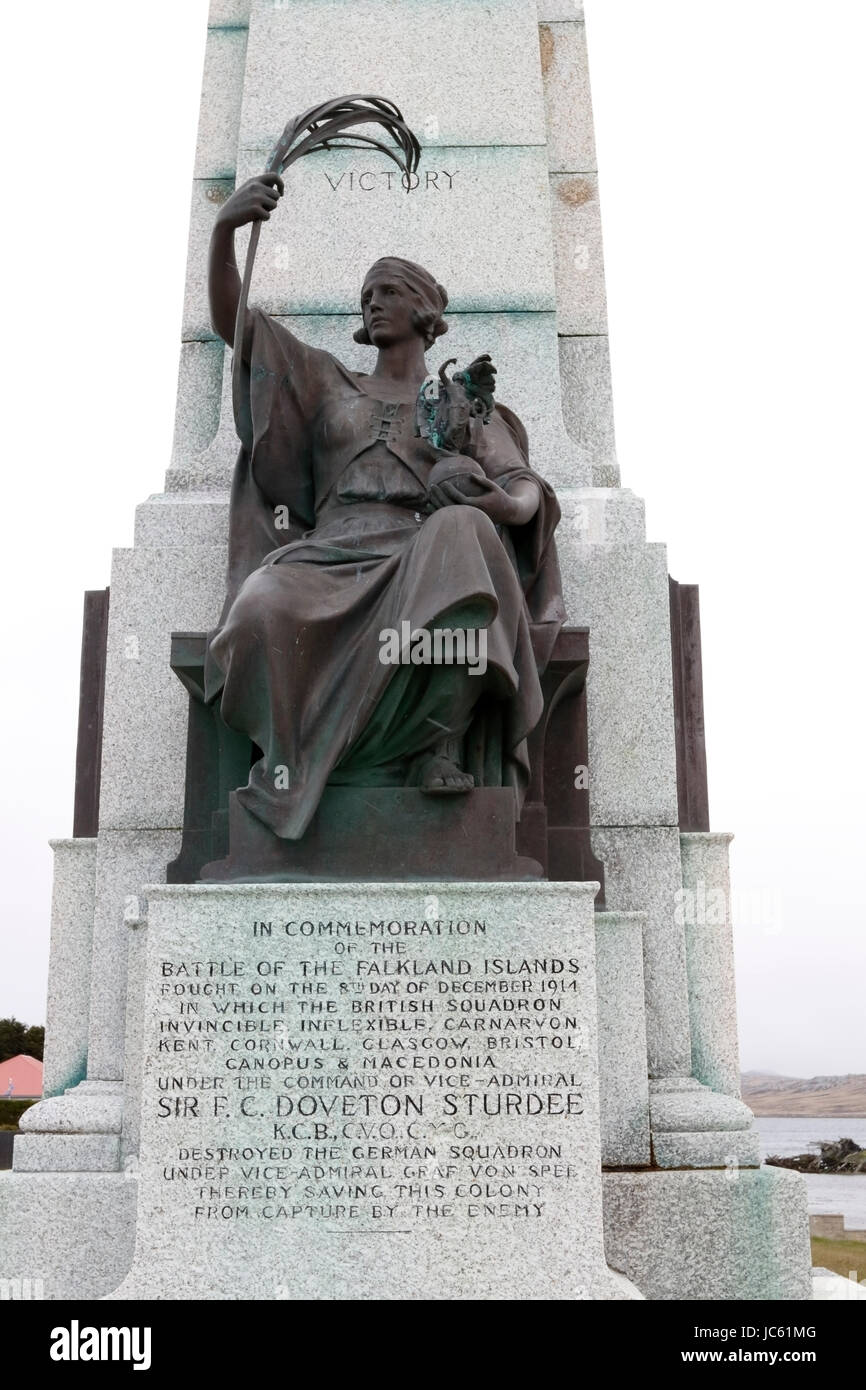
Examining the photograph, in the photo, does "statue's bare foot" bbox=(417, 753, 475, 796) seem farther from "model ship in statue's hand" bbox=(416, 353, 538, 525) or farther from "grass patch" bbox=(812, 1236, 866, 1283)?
"grass patch" bbox=(812, 1236, 866, 1283)

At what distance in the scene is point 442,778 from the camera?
6.57 metres

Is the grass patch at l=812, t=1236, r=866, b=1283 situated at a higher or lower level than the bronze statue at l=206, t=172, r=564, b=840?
lower

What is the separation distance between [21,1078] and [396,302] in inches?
717

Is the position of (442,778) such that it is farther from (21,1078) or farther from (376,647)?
(21,1078)

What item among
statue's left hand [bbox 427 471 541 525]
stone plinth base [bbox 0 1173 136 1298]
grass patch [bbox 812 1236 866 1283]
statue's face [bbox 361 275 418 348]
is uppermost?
statue's face [bbox 361 275 418 348]

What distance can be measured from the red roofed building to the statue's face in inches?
661

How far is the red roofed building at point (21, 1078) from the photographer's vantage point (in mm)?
22281

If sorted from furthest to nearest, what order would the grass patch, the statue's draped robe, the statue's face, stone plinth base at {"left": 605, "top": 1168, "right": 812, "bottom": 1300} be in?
the grass patch, the statue's face, stone plinth base at {"left": 605, "top": 1168, "right": 812, "bottom": 1300}, the statue's draped robe

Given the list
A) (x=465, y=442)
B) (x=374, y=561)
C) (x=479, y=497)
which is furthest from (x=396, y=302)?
(x=374, y=561)

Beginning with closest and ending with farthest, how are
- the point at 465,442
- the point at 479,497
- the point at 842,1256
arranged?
→ the point at 479,497 < the point at 465,442 < the point at 842,1256

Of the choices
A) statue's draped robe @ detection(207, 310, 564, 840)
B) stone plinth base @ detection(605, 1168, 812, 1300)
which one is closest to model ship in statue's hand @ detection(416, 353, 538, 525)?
statue's draped robe @ detection(207, 310, 564, 840)

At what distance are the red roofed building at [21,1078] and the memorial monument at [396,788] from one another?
15.2 metres

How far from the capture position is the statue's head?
26.2 feet
